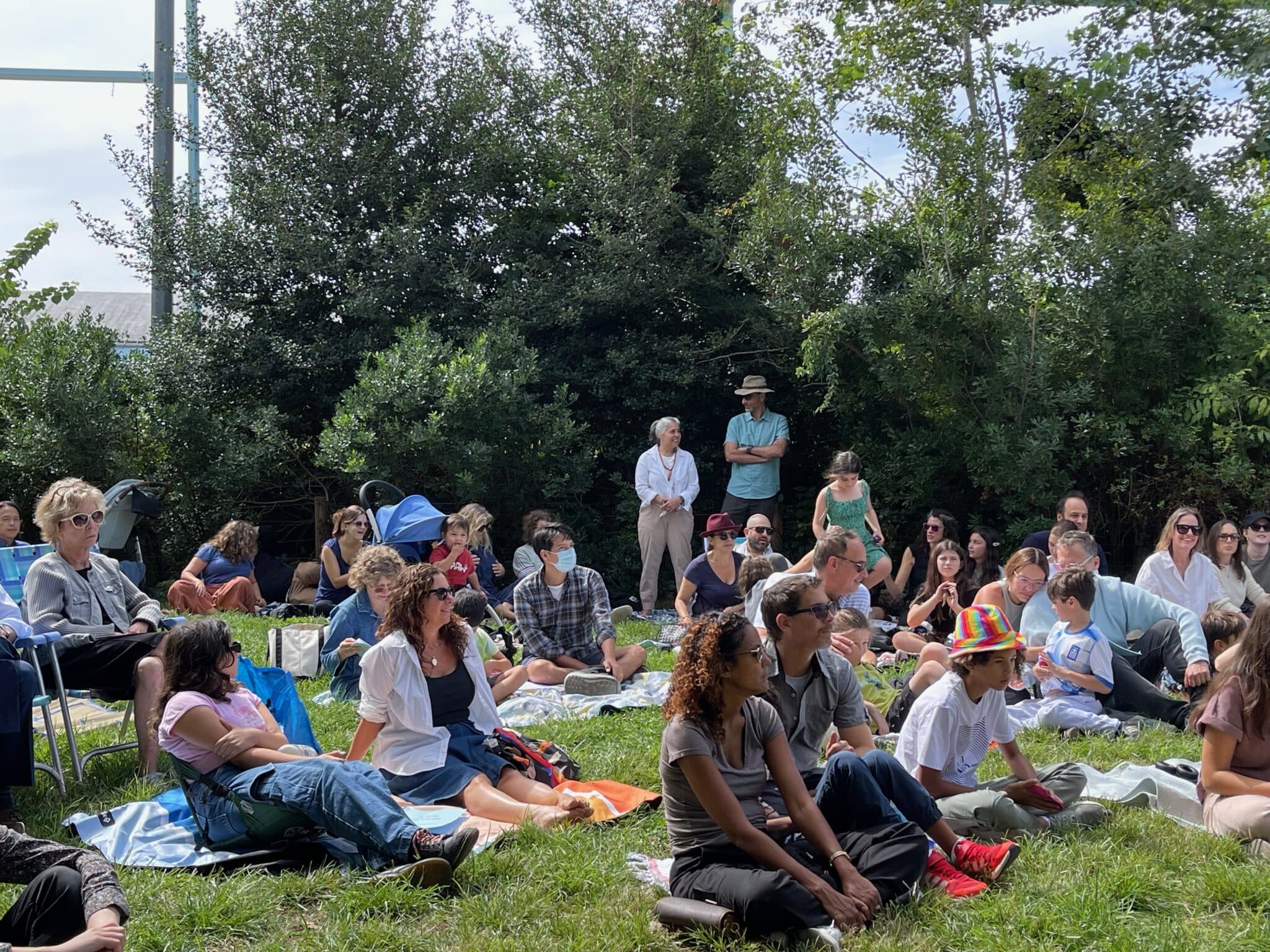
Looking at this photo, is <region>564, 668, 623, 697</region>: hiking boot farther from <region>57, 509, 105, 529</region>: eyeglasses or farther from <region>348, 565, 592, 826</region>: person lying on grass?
<region>57, 509, 105, 529</region>: eyeglasses

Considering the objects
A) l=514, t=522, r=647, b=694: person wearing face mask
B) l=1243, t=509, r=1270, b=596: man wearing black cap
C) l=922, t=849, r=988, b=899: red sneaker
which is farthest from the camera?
l=1243, t=509, r=1270, b=596: man wearing black cap

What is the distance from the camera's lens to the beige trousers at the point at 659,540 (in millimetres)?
12156

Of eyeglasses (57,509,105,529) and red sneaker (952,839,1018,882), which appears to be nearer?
red sneaker (952,839,1018,882)

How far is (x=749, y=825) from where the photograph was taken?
4.07 m

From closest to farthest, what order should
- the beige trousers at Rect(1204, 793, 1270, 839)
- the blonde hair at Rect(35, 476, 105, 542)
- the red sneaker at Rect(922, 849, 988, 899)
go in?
the red sneaker at Rect(922, 849, 988, 899) < the beige trousers at Rect(1204, 793, 1270, 839) < the blonde hair at Rect(35, 476, 105, 542)

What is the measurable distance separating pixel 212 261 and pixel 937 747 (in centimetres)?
1122

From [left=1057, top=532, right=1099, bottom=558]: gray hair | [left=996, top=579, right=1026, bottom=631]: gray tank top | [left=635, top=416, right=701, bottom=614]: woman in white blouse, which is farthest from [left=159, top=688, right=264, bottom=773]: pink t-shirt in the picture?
[left=635, top=416, right=701, bottom=614]: woman in white blouse

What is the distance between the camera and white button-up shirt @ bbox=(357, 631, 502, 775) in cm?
541

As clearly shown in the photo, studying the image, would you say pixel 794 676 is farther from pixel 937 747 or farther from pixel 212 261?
pixel 212 261

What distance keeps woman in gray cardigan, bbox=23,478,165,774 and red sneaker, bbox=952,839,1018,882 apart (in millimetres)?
3922

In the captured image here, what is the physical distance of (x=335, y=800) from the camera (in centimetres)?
459

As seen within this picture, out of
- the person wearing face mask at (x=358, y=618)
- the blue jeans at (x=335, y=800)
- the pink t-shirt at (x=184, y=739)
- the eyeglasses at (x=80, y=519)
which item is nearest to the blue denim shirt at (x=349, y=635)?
the person wearing face mask at (x=358, y=618)

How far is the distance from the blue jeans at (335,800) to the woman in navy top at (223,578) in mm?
6363

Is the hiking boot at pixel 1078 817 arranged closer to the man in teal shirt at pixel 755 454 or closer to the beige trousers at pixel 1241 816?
the beige trousers at pixel 1241 816
